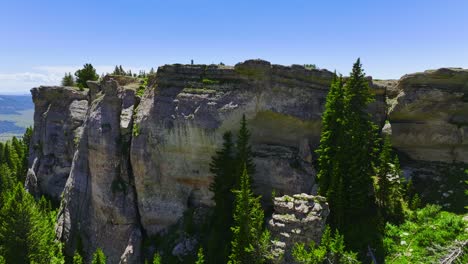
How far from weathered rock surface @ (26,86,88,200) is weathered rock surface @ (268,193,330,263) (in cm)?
4915

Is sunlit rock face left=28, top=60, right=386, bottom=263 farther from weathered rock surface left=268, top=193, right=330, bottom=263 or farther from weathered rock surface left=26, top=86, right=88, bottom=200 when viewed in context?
weathered rock surface left=26, top=86, right=88, bottom=200

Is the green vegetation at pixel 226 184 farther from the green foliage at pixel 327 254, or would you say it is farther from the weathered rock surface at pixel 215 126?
the green foliage at pixel 327 254

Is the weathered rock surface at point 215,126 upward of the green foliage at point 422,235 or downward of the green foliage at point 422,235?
upward

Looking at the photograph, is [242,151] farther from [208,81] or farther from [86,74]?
[86,74]

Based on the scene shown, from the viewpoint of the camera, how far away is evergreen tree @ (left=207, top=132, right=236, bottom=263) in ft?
132

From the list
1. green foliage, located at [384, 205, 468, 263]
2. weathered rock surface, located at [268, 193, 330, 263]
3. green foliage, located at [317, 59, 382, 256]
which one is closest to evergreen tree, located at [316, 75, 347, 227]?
green foliage, located at [317, 59, 382, 256]

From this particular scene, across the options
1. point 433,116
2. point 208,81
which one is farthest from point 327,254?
point 208,81

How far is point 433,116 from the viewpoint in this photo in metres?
42.9

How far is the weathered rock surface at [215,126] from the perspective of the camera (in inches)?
1708

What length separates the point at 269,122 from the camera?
44.9 meters

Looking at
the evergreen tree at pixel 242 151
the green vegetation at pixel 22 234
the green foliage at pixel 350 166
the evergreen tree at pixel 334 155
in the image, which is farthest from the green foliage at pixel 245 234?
the green vegetation at pixel 22 234

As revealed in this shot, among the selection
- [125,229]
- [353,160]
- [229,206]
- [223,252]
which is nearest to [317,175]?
[353,160]

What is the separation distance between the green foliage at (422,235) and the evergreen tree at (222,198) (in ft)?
55.3

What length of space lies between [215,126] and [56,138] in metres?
44.4
